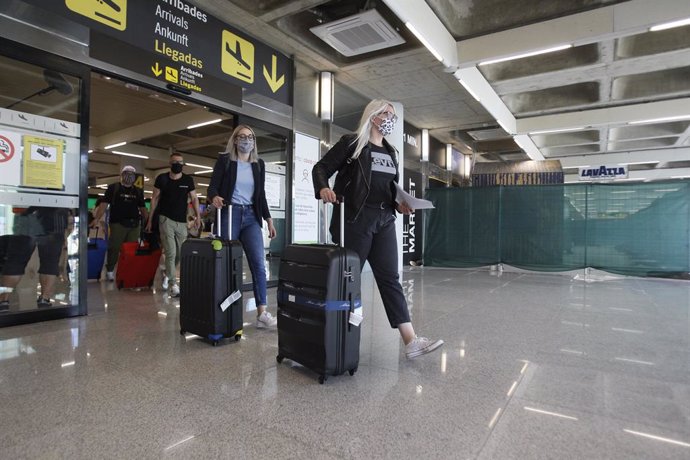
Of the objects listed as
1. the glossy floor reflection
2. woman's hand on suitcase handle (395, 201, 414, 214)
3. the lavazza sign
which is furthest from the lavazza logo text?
woman's hand on suitcase handle (395, 201, 414, 214)

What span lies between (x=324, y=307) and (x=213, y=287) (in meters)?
0.92

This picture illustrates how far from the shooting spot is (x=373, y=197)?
239 centimetres

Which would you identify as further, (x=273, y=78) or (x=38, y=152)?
(x=273, y=78)

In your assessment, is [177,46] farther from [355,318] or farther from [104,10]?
[355,318]

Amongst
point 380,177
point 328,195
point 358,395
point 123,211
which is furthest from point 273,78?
point 358,395

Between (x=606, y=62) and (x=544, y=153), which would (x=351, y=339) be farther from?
(x=544, y=153)

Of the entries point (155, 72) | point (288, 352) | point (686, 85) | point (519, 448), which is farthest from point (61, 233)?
point (686, 85)

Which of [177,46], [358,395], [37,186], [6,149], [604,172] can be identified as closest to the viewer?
[358,395]

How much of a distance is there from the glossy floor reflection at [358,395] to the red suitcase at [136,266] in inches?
67.1

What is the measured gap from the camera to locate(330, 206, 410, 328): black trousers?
2.37 metres

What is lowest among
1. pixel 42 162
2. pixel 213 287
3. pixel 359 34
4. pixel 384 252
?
pixel 213 287

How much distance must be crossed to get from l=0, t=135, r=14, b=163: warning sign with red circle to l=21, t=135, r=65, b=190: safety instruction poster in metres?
0.09

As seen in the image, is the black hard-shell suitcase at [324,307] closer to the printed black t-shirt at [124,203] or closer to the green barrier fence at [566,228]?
the printed black t-shirt at [124,203]

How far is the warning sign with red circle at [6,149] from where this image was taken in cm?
298
